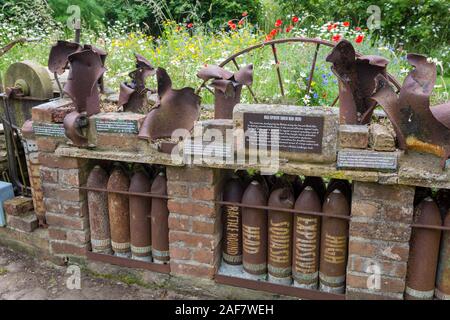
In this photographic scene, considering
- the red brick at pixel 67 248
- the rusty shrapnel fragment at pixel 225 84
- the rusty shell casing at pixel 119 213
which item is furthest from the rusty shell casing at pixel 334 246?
the red brick at pixel 67 248

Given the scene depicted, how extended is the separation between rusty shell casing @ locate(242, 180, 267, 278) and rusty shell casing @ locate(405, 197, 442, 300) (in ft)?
2.72

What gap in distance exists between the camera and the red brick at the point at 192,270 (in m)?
2.86

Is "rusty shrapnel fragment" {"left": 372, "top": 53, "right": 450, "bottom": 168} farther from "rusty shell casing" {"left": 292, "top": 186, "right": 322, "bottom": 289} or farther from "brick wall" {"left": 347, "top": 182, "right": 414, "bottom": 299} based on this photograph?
"rusty shell casing" {"left": 292, "top": 186, "right": 322, "bottom": 289}

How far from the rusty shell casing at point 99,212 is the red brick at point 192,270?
0.53m

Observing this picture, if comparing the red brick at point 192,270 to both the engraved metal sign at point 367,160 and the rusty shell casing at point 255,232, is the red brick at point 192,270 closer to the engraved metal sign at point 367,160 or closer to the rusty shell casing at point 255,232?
the rusty shell casing at point 255,232

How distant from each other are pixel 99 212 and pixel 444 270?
7.00 feet

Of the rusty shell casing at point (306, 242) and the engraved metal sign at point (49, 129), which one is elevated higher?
the engraved metal sign at point (49, 129)

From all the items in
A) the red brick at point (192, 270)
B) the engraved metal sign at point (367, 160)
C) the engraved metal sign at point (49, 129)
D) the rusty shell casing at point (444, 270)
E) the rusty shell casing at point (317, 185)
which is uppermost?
the engraved metal sign at point (49, 129)

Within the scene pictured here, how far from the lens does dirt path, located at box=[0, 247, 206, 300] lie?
9.67 ft

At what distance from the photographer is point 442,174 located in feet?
7.39

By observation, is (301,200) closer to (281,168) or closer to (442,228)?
(281,168)

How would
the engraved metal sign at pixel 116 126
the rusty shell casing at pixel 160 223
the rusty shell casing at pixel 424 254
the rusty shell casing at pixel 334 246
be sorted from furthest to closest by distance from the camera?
the rusty shell casing at pixel 160 223 < the engraved metal sign at pixel 116 126 < the rusty shell casing at pixel 334 246 < the rusty shell casing at pixel 424 254

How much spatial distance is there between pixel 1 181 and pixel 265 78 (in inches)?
115

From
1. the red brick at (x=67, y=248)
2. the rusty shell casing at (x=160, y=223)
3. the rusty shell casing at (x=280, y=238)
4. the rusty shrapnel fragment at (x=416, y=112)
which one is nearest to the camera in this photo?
the rusty shrapnel fragment at (x=416, y=112)
